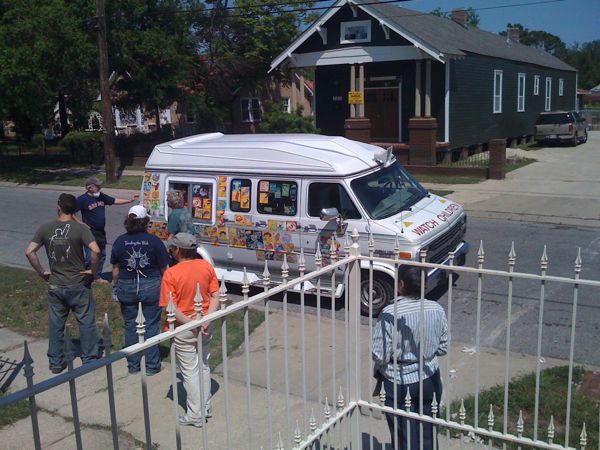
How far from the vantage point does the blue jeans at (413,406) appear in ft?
13.5

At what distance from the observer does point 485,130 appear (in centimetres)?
2927

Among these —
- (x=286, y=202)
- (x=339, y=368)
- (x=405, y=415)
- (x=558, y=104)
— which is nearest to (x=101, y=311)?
(x=286, y=202)

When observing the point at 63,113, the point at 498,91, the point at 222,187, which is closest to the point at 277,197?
the point at 222,187

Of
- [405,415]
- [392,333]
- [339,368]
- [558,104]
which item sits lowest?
[339,368]

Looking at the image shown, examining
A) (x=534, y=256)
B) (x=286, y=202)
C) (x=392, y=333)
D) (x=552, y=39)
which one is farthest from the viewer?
(x=552, y=39)

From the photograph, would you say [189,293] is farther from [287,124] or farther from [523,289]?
[287,124]

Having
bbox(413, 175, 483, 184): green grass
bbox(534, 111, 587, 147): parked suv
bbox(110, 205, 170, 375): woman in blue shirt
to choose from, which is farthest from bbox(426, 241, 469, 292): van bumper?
bbox(534, 111, 587, 147): parked suv

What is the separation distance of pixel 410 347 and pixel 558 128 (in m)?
31.9

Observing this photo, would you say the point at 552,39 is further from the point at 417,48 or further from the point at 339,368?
the point at 339,368

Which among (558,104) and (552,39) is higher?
(552,39)

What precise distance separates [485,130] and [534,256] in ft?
63.6

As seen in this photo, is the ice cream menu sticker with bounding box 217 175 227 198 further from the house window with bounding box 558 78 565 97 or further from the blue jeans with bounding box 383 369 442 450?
the house window with bounding box 558 78 565 97

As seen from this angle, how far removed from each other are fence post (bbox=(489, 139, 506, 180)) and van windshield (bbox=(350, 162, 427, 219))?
11.5m

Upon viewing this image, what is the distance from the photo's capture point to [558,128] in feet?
107
